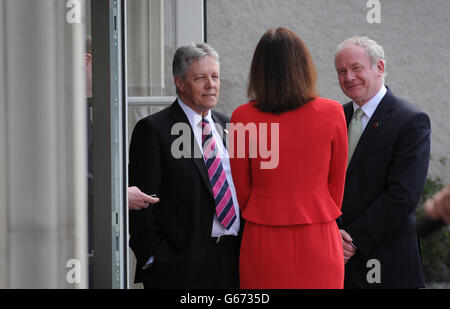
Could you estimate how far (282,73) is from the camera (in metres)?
2.22

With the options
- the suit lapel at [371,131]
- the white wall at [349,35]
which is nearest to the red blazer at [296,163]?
the suit lapel at [371,131]

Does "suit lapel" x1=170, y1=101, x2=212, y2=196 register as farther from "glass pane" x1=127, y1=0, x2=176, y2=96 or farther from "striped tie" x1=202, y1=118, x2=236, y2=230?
"glass pane" x1=127, y1=0, x2=176, y2=96

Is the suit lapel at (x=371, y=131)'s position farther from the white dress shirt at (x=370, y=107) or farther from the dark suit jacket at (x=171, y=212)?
the dark suit jacket at (x=171, y=212)

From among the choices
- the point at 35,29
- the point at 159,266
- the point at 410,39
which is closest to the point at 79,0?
the point at 35,29

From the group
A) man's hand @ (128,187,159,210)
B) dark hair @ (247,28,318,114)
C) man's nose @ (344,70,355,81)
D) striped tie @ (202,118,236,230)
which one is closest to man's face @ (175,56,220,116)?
striped tie @ (202,118,236,230)

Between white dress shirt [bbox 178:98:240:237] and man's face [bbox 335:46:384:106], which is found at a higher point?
man's face [bbox 335:46:384:106]

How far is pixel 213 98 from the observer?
8.03 ft

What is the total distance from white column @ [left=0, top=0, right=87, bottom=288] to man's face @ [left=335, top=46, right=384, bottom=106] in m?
1.62

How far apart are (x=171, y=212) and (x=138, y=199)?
0.62 ft

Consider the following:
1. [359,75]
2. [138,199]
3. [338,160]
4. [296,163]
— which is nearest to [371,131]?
[359,75]

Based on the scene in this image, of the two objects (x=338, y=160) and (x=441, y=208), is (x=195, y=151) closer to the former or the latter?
(x=338, y=160)

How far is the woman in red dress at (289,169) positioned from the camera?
219cm

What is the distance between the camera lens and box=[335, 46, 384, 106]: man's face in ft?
8.90
